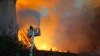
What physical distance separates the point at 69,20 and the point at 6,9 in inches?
331

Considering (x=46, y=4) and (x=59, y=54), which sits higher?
(x=46, y=4)

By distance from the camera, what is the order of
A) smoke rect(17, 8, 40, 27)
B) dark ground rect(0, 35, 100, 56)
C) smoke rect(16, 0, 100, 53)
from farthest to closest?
smoke rect(16, 0, 100, 53)
smoke rect(17, 8, 40, 27)
dark ground rect(0, 35, 100, 56)

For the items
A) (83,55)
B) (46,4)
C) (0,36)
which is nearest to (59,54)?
(83,55)

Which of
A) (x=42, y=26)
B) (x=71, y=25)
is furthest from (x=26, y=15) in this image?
(x=71, y=25)

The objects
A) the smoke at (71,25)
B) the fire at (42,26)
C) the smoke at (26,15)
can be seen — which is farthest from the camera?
the smoke at (71,25)

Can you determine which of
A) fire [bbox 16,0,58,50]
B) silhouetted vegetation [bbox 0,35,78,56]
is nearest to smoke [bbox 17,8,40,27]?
fire [bbox 16,0,58,50]

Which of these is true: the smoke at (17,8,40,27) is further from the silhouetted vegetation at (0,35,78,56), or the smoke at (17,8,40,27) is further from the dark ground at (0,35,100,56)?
the dark ground at (0,35,100,56)

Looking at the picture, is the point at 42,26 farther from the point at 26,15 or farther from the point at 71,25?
the point at 71,25

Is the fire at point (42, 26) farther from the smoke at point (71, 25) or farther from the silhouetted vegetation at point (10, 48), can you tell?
the silhouetted vegetation at point (10, 48)

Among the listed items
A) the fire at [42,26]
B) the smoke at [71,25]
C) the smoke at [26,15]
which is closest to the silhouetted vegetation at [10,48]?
the fire at [42,26]

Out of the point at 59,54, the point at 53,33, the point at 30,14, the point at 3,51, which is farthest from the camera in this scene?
the point at 53,33

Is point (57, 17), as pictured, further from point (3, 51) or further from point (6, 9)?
point (3, 51)

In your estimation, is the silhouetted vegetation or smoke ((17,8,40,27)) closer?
the silhouetted vegetation

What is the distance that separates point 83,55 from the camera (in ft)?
92.2
